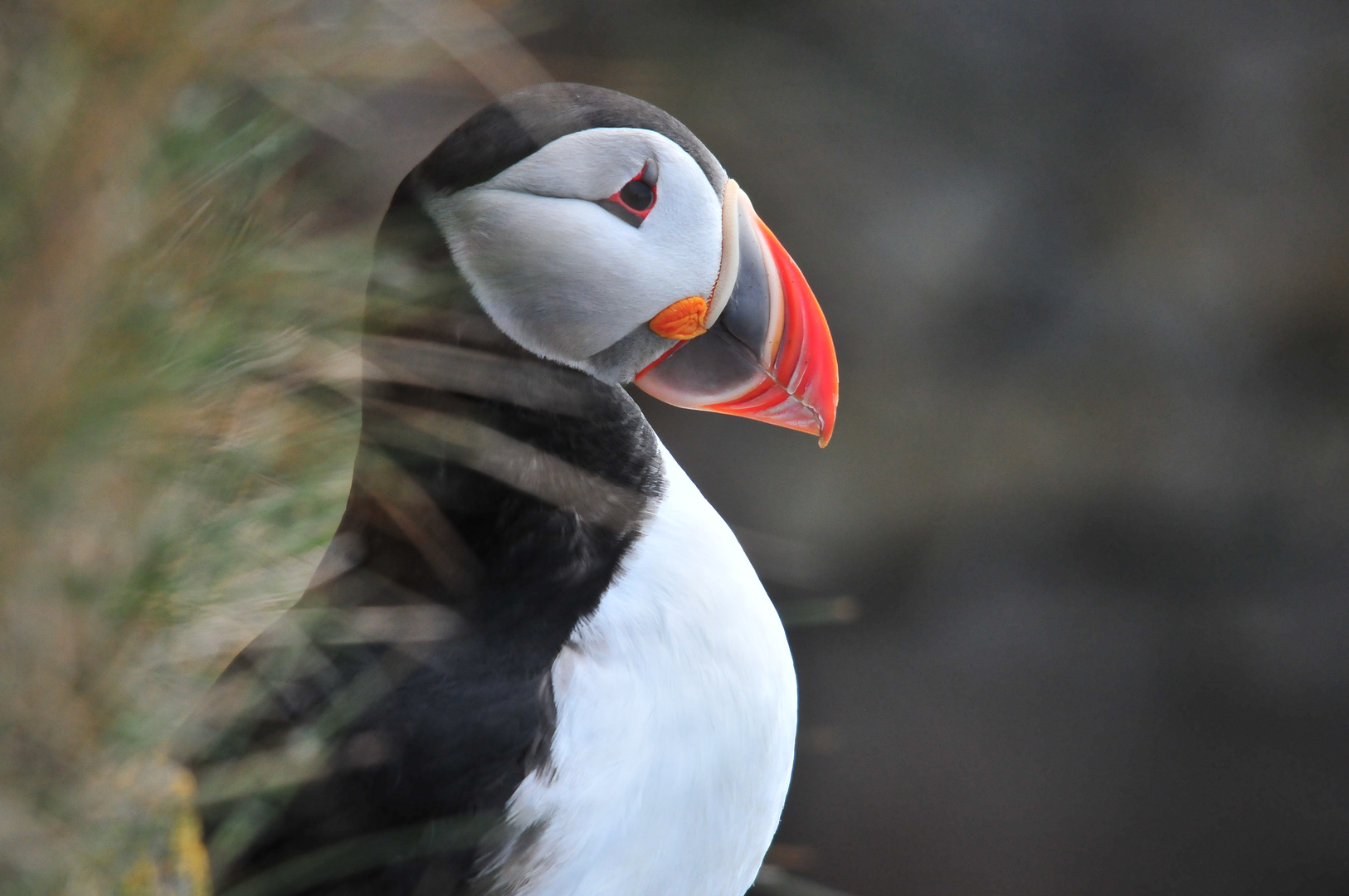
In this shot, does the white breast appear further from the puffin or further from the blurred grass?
the blurred grass

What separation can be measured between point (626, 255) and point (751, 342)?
0.14m

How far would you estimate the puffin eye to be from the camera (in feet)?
2.59

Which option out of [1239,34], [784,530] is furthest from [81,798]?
[1239,34]

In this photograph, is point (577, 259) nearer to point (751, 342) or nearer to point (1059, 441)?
point (751, 342)

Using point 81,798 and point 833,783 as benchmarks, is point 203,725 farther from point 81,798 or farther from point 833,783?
point 833,783

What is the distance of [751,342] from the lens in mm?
874

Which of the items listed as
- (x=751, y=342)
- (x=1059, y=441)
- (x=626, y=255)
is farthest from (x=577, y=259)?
(x=1059, y=441)

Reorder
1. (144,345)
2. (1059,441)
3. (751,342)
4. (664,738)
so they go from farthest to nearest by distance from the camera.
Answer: (1059,441) < (751,342) < (664,738) < (144,345)

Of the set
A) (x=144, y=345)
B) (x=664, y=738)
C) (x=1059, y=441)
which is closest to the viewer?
(x=144, y=345)

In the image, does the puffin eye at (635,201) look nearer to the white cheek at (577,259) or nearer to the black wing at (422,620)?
the white cheek at (577,259)

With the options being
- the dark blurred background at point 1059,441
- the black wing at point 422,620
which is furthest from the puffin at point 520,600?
the dark blurred background at point 1059,441

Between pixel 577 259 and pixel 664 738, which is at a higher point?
pixel 577 259

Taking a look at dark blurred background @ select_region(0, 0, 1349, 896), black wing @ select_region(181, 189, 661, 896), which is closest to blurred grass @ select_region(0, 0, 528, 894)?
black wing @ select_region(181, 189, 661, 896)

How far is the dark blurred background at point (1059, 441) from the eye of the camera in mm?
2521
